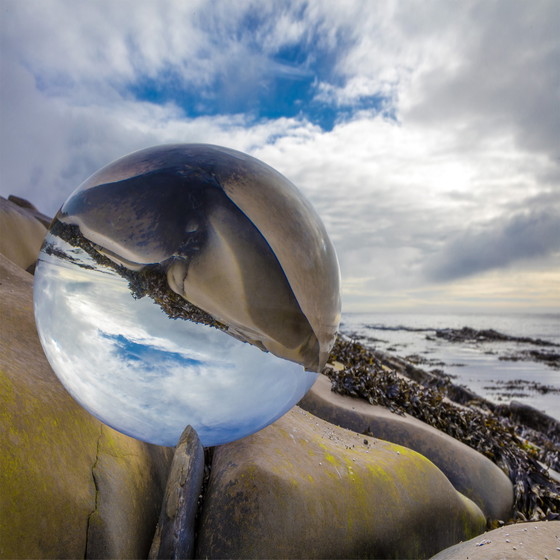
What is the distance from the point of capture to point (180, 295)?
1756mm

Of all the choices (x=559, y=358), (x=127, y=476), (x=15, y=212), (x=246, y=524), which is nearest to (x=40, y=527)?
(x=127, y=476)

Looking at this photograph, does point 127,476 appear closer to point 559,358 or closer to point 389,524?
point 389,524

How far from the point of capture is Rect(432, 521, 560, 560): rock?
78.7 inches

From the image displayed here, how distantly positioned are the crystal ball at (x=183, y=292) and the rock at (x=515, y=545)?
1.27 meters

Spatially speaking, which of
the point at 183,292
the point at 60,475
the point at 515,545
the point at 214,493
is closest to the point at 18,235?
the point at 60,475

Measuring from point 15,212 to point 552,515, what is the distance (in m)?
9.45

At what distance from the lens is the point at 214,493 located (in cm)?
238

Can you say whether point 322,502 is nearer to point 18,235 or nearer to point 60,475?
point 60,475

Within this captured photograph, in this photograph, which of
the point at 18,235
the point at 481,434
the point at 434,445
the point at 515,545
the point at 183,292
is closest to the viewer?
the point at 183,292

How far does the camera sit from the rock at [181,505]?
6.67ft

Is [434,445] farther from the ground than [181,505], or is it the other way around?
[181,505]

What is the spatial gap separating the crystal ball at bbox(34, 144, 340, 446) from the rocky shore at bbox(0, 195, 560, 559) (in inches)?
11.0

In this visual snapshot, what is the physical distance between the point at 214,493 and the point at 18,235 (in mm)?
7059

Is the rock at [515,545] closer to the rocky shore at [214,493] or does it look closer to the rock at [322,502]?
the rocky shore at [214,493]
